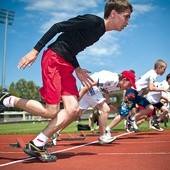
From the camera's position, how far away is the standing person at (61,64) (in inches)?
156

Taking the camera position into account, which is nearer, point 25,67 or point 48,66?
point 25,67

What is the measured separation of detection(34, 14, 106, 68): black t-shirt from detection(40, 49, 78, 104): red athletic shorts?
0.09 m

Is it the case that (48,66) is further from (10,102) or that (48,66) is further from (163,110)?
(163,110)

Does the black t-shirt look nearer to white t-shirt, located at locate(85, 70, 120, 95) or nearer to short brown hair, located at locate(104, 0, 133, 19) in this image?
short brown hair, located at locate(104, 0, 133, 19)

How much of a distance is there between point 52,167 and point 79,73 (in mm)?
1623

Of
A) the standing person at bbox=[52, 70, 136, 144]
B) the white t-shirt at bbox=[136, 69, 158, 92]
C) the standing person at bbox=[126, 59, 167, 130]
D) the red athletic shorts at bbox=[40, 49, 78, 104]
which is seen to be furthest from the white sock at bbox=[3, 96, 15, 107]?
the white t-shirt at bbox=[136, 69, 158, 92]

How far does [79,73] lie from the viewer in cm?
471

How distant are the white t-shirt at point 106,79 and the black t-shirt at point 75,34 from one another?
1965 millimetres

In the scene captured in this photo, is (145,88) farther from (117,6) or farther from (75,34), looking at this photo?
(75,34)

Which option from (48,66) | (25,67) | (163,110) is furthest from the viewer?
(163,110)

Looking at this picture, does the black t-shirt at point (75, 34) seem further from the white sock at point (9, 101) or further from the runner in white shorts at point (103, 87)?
the runner in white shorts at point (103, 87)

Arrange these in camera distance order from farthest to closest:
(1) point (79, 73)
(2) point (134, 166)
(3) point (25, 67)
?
(1) point (79, 73) → (3) point (25, 67) → (2) point (134, 166)

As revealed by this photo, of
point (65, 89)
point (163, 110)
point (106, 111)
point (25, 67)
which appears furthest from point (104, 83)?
Answer: point (163, 110)

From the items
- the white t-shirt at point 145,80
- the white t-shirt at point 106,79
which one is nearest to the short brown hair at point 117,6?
the white t-shirt at point 106,79
